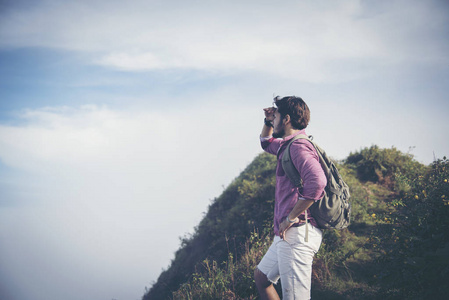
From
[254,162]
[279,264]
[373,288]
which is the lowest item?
[373,288]

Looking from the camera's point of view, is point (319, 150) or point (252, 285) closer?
point (319, 150)

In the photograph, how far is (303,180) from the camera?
2494 mm

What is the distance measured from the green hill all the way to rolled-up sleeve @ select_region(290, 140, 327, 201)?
139 centimetres

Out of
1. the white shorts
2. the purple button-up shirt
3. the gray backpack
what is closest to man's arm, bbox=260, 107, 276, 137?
the purple button-up shirt

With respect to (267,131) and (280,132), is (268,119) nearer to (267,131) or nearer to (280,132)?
(267,131)

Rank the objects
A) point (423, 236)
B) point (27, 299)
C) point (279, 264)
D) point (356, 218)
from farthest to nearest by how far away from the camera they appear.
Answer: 1. point (27, 299)
2. point (356, 218)
3. point (423, 236)
4. point (279, 264)

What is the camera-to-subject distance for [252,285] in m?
4.49

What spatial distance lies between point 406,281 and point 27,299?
248192mm

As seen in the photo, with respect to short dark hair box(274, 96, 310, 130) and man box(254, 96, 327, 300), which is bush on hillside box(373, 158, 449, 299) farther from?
short dark hair box(274, 96, 310, 130)

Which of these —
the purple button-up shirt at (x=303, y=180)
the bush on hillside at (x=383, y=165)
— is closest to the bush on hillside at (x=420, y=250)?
the purple button-up shirt at (x=303, y=180)

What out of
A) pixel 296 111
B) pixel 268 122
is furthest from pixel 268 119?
pixel 296 111

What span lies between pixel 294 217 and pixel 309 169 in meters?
0.44

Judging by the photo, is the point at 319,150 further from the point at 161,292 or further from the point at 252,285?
the point at 161,292

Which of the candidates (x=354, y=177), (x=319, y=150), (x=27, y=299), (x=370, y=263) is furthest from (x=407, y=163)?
(x=27, y=299)
